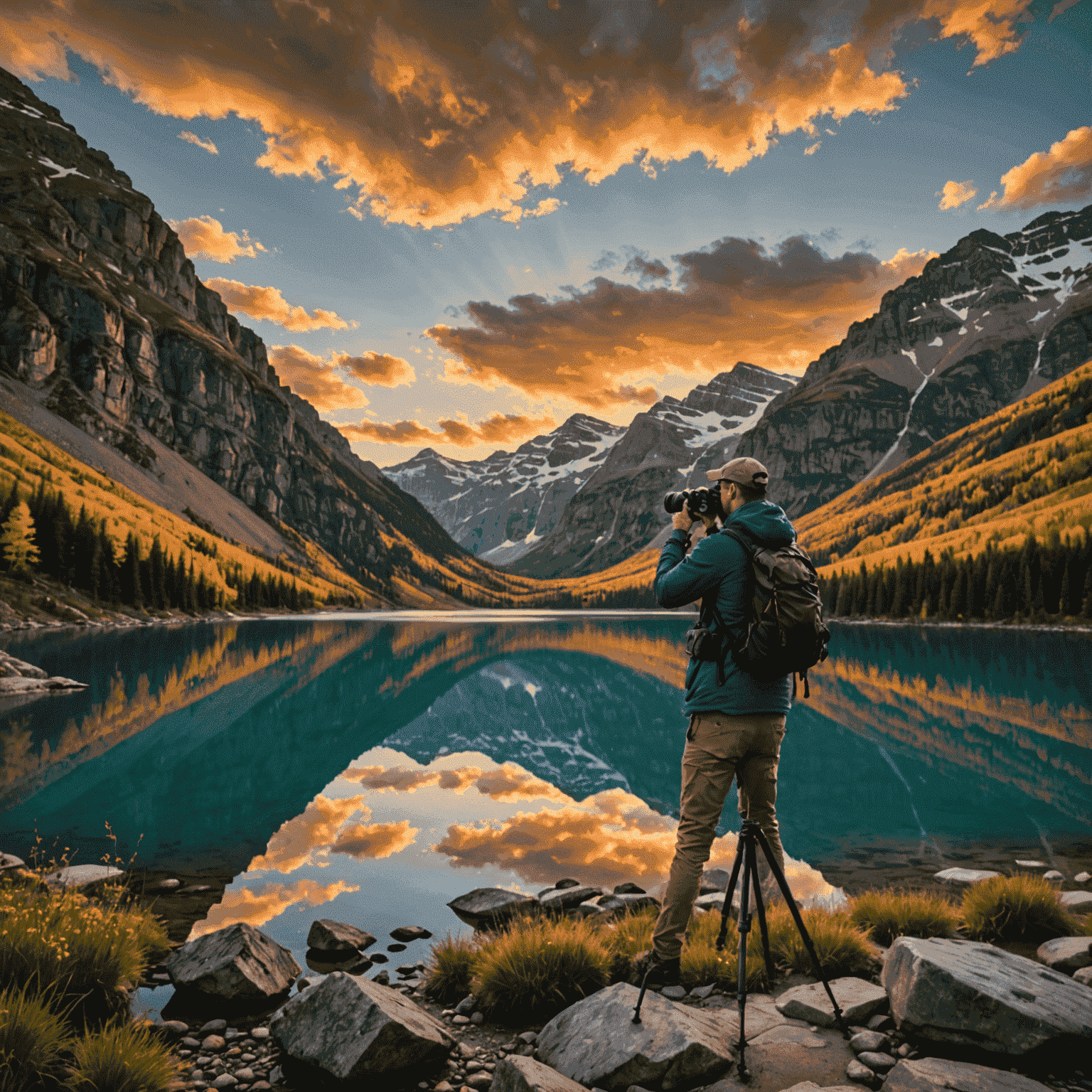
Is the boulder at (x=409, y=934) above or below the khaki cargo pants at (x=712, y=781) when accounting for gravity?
below

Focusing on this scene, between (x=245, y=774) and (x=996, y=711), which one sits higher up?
(x=996, y=711)

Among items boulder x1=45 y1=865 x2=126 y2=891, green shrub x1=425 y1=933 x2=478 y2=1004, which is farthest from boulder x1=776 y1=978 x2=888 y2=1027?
boulder x1=45 y1=865 x2=126 y2=891

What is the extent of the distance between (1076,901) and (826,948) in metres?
4.90

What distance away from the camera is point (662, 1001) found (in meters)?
5.48

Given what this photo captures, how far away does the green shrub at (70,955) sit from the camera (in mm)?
5414

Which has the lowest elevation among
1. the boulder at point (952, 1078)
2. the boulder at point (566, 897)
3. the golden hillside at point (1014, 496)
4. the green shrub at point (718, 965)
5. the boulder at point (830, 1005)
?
the boulder at point (566, 897)

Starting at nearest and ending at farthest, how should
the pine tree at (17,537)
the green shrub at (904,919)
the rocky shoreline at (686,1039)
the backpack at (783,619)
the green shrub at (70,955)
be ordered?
1. the rocky shoreline at (686,1039)
2. the green shrub at (70,955)
3. the backpack at (783,619)
4. the green shrub at (904,919)
5. the pine tree at (17,537)

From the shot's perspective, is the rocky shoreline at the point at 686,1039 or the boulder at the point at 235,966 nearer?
the rocky shoreline at the point at 686,1039

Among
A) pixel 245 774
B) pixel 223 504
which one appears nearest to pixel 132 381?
pixel 223 504

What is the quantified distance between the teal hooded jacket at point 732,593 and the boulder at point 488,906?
546 centimetres

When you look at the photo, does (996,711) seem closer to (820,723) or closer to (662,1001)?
(820,723)

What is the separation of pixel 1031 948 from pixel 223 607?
126 m

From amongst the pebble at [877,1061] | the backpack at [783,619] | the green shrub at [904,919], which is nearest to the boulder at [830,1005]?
the pebble at [877,1061]

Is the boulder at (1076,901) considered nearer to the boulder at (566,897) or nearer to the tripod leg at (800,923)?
the tripod leg at (800,923)
